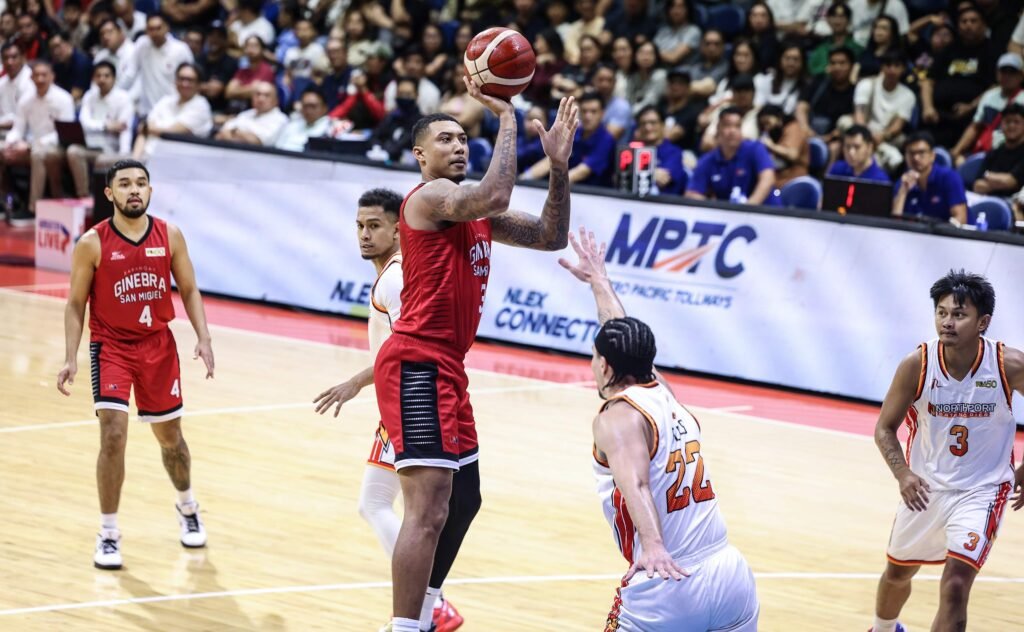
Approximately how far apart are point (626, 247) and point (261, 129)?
5.58 meters

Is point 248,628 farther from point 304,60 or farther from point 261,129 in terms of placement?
point 304,60

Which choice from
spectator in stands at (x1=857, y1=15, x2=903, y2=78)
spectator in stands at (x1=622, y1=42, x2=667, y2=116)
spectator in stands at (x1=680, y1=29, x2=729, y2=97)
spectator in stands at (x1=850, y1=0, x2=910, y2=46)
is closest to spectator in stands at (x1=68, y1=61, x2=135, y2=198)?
spectator in stands at (x1=622, y1=42, x2=667, y2=116)

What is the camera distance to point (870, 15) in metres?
16.0

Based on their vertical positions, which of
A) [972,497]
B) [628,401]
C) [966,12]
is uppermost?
[966,12]

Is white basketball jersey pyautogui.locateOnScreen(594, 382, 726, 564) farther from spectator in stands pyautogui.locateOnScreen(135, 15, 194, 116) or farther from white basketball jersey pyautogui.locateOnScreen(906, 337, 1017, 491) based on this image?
spectator in stands pyautogui.locateOnScreen(135, 15, 194, 116)

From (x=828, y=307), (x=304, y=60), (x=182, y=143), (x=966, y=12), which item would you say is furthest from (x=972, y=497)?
(x=304, y=60)

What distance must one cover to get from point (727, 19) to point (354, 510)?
32.5ft

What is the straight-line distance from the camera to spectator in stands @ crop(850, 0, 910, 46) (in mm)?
15797

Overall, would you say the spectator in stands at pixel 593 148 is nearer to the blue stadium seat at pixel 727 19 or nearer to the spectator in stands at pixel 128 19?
the blue stadium seat at pixel 727 19

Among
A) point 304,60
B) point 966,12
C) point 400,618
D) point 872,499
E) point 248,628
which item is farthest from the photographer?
point 304,60

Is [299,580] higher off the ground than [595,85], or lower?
lower

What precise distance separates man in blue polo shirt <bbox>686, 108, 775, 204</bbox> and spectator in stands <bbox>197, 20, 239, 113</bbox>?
7780mm

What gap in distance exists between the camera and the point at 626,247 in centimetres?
1306

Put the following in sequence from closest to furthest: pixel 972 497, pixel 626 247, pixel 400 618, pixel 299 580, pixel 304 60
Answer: pixel 400 618
pixel 972 497
pixel 299 580
pixel 626 247
pixel 304 60
